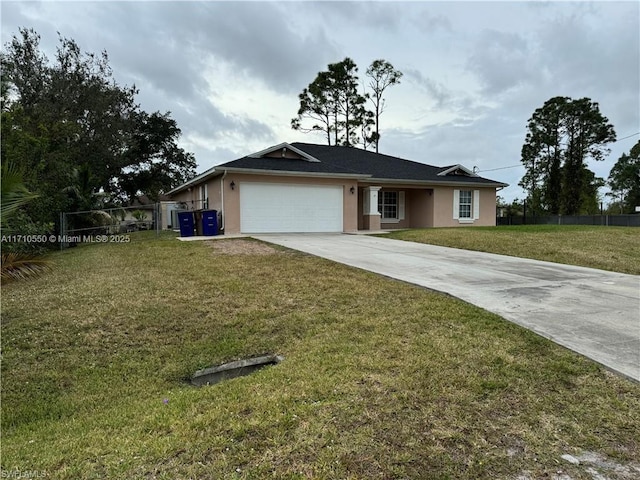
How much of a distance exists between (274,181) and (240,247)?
5468mm

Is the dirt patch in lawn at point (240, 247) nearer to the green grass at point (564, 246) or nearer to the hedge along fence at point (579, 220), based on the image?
the green grass at point (564, 246)

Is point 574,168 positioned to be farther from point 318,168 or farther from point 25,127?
point 25,127

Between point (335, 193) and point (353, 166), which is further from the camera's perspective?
point (353, 166)

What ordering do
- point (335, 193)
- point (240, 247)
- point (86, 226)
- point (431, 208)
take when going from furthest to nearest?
point (431, 208)
point (335, 193)
point (86, 226)
point (240, 247)

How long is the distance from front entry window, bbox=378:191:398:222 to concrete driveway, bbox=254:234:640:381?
32.9 feet

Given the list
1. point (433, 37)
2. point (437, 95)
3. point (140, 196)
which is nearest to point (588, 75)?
point (437, 95)

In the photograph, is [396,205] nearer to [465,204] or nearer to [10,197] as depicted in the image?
[465,204]

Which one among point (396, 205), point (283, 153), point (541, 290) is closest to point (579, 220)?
point (396, 205)

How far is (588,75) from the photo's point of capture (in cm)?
2114

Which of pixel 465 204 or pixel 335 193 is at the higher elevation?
pixel 335 193

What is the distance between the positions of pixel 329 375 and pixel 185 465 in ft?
4.64

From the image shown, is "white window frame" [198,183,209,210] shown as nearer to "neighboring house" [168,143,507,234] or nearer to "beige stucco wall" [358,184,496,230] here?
"neighboring house" [168,143,507,234]

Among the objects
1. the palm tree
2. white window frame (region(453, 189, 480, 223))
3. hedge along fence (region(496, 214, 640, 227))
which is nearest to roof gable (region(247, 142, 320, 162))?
white window frame (region(453, 189, 480, 223))

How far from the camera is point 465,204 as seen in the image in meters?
21.0
